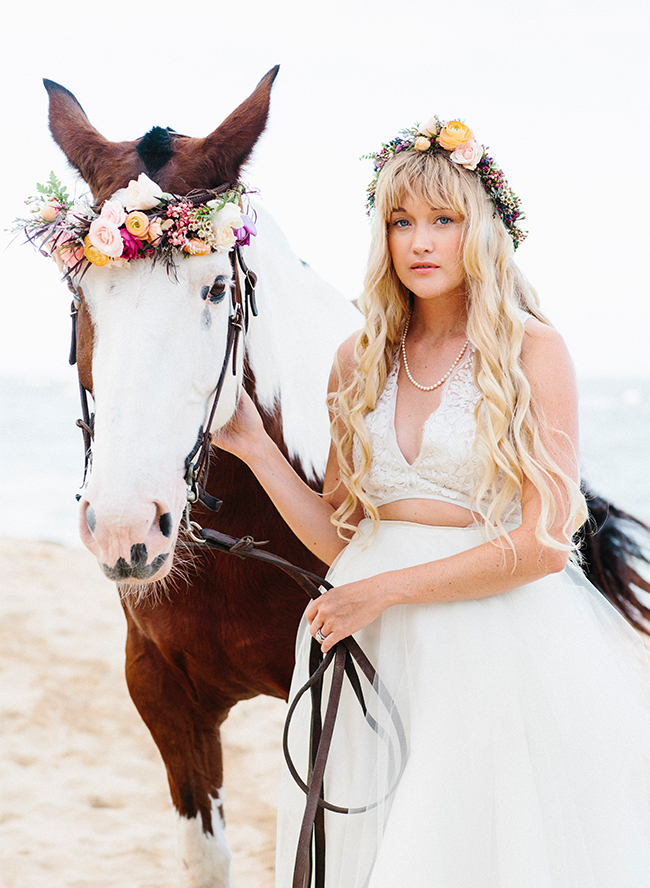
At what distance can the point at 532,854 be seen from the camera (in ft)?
3.98

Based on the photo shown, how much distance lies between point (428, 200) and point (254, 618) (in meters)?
1.03

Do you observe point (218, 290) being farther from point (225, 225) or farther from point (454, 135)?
point (454, 135)

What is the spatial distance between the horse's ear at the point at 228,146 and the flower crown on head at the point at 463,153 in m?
0.24

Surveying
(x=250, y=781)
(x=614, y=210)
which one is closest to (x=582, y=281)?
(x=614, y=210)

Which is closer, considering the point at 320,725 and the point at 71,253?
the point at 71,253

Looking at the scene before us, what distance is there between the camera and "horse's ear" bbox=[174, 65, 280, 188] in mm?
1448

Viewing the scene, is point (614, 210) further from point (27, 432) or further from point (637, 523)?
point (637, 523)

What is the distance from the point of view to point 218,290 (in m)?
1.40

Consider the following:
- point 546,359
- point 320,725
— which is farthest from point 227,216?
point 320,725

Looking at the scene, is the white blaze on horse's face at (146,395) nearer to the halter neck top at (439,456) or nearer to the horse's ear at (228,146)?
the horse's ear at (228,146)

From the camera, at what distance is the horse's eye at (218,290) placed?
139cm

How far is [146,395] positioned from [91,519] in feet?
0.69

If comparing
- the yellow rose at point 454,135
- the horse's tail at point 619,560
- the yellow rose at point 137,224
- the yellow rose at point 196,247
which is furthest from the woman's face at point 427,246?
the horse's tail at point 619,560

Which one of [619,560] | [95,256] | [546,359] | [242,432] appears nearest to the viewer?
[95,256]
